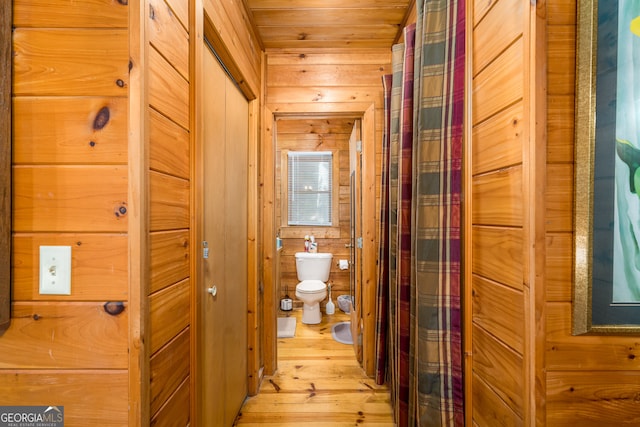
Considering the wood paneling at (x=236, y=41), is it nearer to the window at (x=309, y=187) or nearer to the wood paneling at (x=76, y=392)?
the wood paneling at (x=76, y=392)

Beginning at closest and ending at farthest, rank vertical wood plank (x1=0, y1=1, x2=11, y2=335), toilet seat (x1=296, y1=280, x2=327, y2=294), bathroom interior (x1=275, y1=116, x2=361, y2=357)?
vertical wood plank (x1=0, y1=1, x2=11, y2=335) < toilet seat (x1=296, y1=280, x2=327, y2=294) < bathroom interior (x1=275, y1=116, x2=361, y2=357)

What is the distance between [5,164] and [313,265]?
9.33 ft

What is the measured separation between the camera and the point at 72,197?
70 cm

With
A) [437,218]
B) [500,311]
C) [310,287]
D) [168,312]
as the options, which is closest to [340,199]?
[310,287]

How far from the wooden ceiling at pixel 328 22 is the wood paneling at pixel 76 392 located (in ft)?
6.60

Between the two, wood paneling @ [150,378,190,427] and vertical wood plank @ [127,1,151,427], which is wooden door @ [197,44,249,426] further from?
vertical wood plank @ [127,1,151,427]

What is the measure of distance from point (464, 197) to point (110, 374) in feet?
4.03

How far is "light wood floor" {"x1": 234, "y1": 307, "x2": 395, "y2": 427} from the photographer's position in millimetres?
1712

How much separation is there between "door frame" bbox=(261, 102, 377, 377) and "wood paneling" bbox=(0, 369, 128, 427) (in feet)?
4.63

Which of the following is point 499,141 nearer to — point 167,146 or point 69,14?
point 167,146

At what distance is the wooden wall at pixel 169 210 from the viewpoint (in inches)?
29.8

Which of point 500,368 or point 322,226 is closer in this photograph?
point 500,368

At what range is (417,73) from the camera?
51.4 inches

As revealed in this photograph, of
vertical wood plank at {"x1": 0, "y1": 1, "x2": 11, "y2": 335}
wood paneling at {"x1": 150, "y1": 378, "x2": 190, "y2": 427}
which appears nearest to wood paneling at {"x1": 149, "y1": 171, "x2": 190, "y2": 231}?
vertical wood plank at {"x1": 0, "y1": 1, "x2": 11, "y2": 335}
